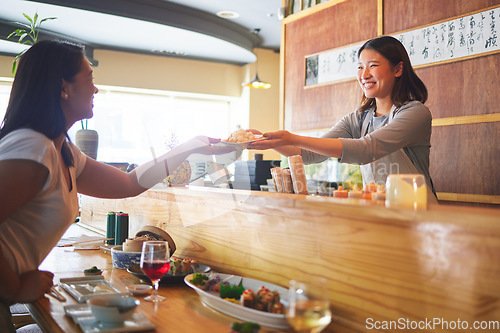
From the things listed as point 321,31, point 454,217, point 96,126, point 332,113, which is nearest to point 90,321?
point 454,217

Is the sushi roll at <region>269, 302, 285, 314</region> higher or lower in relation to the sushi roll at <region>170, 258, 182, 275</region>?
higher

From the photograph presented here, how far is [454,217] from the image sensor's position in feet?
3.23

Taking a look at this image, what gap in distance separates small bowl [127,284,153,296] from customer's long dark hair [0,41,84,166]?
0.58 metres

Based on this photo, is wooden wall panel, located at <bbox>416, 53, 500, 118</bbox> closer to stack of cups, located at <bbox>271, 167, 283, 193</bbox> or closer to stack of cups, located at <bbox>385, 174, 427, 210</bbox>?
stack of cups, located at <bbox>271, 167, 283, 193</bbox>

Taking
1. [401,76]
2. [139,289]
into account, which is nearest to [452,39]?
[401,76]

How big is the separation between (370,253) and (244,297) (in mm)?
372

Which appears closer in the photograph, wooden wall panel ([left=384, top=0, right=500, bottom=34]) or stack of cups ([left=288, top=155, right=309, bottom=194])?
stack of cups ([left=288, top=155, right=309, bottom=194])

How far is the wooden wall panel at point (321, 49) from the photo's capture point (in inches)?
142

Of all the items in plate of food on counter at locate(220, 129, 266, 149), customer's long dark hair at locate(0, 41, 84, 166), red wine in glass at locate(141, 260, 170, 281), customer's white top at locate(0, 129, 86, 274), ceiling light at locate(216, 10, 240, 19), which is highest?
ceiling light at locate(216, 10, 240, 19)

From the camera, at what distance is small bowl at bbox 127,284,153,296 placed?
4.97ft

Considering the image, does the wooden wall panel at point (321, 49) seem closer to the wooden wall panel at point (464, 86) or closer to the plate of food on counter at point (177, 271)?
the wooden wall panel at point (464, 86)

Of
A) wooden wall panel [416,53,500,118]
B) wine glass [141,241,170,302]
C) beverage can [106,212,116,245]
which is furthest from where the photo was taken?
wooden wall panel [416,53,500,118]

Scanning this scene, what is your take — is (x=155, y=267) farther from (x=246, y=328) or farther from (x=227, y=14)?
(x=227, y=14)

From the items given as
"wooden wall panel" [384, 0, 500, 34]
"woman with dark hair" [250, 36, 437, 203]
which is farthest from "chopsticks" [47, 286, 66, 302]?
"wooden wall panel" [384, 0, 500, 34]
